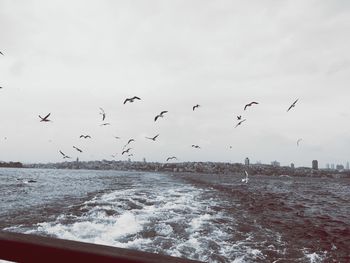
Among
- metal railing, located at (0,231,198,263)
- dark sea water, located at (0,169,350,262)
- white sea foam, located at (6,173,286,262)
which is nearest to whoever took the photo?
metal railing, located at (0,231,198,263)

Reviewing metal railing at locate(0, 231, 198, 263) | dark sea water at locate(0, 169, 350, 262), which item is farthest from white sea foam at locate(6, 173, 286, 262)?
metal railing at locate(0, 231, 198, 263)

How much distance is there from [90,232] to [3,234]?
1569 cm

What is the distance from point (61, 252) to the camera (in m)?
1.87

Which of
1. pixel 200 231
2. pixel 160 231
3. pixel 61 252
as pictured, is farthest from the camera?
pixel 200 231

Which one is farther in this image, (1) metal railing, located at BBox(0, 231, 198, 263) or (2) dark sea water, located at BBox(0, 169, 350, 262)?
(2) dark sea water, located at BBox(0, 169, 350, 262)

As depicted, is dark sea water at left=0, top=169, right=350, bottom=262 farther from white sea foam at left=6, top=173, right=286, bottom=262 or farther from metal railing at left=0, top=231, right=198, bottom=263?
metal railing at left=0, top=231, right=198, bottom=263

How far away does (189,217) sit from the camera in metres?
21.5

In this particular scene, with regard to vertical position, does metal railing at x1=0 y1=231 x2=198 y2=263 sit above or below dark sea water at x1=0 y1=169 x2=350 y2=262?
above

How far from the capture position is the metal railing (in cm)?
173

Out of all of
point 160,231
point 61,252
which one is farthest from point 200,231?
point 61,252

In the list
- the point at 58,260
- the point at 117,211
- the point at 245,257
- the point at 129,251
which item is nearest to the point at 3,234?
the point at 58,260

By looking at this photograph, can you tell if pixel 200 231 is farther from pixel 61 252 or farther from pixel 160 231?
pixel 61 252

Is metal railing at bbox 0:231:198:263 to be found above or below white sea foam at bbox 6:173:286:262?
above

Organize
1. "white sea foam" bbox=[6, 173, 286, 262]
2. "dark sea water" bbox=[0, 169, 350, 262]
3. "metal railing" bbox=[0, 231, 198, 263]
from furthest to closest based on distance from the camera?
"dark sea water" bbox=[0, 169, 350, 262] → "white sea foam" bbox=[6, 173, 286, 262] → "metal railing" bbox=[0, 231, 198, 263]
